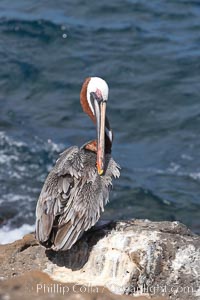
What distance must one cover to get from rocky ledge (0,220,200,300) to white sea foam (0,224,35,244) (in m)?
3.75

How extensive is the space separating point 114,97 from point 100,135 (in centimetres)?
813

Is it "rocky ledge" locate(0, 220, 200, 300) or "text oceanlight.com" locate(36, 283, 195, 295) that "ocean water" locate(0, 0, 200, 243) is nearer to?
"rocky ledge" locate(0, 220, 200, 300)

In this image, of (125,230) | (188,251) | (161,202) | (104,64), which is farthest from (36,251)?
(104,64)

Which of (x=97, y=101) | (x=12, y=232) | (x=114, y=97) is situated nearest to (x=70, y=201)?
(x=97, y=101)

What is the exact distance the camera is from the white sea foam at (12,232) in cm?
1095

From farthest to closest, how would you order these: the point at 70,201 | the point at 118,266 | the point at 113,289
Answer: the point at 70,201, the point at 118,266, the point at 113,289

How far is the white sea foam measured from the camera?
1095 centimetres

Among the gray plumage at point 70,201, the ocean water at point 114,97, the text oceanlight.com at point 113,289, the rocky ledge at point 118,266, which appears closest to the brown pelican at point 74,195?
the gray plumage at point 70,201

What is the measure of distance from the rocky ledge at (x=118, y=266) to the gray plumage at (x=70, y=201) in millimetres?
198

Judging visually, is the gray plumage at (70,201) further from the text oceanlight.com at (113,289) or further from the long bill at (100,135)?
the text oceanlight.com at (113,289)

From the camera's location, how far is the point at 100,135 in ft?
26.3

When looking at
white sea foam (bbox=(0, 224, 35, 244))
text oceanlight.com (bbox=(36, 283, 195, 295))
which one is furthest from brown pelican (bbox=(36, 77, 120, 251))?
white sea foam (bbox=(0, 224, 35, 244))

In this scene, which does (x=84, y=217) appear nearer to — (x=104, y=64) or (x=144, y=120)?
(x=144, y=120)

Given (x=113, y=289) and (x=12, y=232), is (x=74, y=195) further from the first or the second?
(x=12, y=232)
